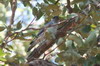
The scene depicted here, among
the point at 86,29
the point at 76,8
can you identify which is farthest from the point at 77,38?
the point at 76,8

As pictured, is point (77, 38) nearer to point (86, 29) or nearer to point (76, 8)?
point (86, 29)

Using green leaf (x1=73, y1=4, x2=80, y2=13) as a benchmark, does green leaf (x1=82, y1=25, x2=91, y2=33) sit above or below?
below

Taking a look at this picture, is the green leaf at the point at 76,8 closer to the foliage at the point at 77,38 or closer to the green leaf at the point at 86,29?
the foliage at the point at 77,38

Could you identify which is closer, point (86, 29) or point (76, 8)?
point (86, 29)

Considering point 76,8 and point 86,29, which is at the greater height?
point 76,8

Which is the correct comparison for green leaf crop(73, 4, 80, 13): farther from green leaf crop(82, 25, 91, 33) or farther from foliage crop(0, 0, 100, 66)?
green leaf crop(82, 25, 91, 33)

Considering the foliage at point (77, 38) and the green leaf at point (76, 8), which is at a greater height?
the green leaf at point (76, 8)

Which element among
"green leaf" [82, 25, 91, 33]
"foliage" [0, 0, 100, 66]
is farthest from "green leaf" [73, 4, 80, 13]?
"green leaf" [82, 25, 91, 33]

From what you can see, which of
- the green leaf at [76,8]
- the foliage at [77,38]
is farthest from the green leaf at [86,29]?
the green leaf at [76,8]

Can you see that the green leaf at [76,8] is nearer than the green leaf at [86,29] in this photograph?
No

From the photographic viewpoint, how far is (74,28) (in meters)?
1.15

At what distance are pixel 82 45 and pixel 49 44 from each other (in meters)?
0.27

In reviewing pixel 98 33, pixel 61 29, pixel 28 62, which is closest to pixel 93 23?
pixel 98 33

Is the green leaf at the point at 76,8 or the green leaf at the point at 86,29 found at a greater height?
the green leaf at the point at 76,8
